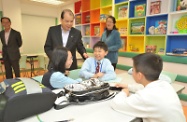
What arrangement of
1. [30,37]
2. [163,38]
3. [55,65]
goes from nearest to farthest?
1. [55,65]
2. [163,38]
3. [30,37]

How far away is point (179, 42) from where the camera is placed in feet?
8.84

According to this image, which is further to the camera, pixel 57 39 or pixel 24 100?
pixel 57 39

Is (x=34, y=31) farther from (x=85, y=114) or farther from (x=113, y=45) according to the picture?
(x=85, y=114)

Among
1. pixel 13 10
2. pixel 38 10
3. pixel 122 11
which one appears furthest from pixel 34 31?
pixel 122 11

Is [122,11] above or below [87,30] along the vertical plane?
above

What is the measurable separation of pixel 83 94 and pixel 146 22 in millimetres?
2489

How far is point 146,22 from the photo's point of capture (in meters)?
3.05

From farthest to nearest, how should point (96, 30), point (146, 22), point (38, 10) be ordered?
point (38, 10), point (96, 30), point (146, 22)

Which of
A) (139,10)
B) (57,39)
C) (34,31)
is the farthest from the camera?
(34,31)

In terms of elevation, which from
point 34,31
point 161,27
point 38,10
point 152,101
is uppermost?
point 38,10

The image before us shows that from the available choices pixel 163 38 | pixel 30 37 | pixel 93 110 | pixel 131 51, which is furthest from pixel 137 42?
pixel 30 37

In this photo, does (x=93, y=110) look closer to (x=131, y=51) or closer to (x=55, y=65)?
(x=55, y=65)

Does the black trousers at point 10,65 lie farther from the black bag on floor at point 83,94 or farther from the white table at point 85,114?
the white table at point 85,114

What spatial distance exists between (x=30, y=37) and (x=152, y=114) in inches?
274
